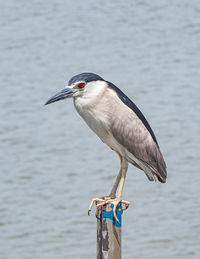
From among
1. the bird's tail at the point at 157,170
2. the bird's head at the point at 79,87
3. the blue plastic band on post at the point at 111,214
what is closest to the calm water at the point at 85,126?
the bird's tail at the point at 157,170

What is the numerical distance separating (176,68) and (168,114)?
8.31ft

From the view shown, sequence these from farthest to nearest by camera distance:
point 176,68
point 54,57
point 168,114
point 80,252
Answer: point 54,57 < point 176,68 < point 168,114 < point 80,252

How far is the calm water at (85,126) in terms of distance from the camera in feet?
38.3

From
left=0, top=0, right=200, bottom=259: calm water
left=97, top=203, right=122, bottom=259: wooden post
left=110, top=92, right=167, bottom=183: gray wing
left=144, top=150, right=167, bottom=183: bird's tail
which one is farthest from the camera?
left=0, top=0, right=200, bottom=259: calm water

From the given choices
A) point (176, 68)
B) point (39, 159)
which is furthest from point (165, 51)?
point (39, 159)

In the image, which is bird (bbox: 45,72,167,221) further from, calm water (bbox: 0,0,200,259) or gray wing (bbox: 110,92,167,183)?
calm water (bbox: 0,0,200,259)

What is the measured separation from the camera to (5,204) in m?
12.7

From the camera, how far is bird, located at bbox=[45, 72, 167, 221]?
6648mm

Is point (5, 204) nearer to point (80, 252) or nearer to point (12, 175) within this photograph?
point (12, 175)

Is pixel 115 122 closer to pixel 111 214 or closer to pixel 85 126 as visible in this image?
pixel 111 214

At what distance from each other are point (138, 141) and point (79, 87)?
2.83 ft

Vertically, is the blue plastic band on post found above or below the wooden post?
above

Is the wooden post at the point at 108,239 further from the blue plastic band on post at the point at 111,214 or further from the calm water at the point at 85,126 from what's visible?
the calm water at the point at 85,126

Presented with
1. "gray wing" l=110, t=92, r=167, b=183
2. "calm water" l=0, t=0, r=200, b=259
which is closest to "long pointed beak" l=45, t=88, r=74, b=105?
"gray wing" l=110, t=92, r=167, b=183
